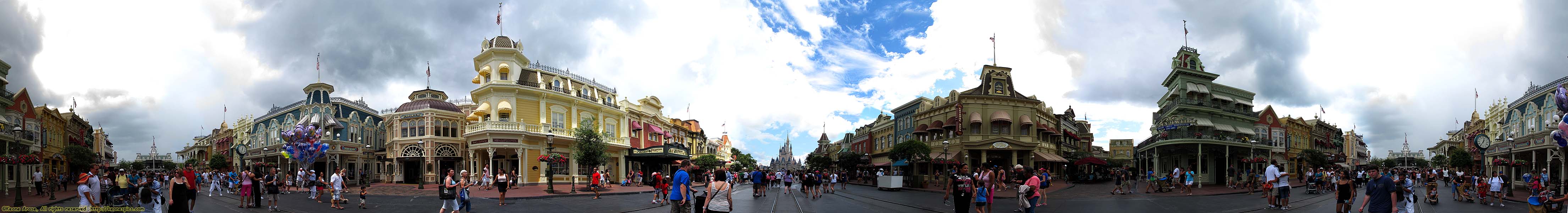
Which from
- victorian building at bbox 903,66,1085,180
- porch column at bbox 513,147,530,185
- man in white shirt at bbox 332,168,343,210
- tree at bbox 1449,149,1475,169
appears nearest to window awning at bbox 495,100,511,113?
porch column at bbox 513,147,530,185

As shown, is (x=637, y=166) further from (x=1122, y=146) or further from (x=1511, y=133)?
(x=1122, y=146)

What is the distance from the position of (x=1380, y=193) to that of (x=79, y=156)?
2194 inches

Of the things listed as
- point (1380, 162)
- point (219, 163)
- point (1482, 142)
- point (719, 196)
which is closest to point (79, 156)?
point (219, 163)

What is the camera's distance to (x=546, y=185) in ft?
111

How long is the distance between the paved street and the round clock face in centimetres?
1305

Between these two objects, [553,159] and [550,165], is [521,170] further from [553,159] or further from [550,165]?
[550,165]

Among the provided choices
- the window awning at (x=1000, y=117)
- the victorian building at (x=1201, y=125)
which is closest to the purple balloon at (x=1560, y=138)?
the victorian building at (x=1201, y=125)

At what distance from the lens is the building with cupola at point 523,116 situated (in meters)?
34.4

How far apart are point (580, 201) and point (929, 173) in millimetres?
29111

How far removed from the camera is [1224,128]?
38.8 m

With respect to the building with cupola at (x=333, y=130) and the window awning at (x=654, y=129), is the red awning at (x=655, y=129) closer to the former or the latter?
the window awning at (x=654, y=129)

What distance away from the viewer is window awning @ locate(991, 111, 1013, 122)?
40844 millimetres

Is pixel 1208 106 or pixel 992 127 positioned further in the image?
pixel 992 127

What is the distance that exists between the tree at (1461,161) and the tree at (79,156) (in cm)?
8003
